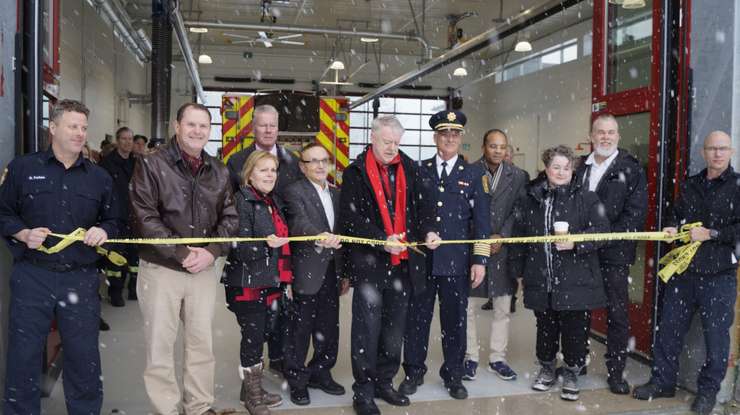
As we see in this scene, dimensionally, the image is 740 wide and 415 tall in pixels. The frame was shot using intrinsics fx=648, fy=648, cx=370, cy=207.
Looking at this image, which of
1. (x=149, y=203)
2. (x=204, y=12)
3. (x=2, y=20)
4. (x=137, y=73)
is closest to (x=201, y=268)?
(x=149, y=203)

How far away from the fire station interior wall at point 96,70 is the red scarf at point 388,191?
7690 millimetres

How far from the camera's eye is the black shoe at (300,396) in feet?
12.6

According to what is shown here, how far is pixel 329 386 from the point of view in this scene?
13.3ft

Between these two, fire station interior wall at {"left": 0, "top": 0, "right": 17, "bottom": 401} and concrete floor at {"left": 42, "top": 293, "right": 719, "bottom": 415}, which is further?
concrete floor at {"left": 42, "top": 293, "right": 719, "bottom": 415}

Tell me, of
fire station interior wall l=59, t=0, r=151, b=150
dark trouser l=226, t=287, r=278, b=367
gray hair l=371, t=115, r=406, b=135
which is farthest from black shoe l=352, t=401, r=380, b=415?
fire station interior wall l=59, t=0, r=151, b=150

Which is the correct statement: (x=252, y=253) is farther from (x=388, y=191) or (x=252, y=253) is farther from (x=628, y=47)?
(x=628, y=47)

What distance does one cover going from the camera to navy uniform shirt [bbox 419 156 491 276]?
396 cm

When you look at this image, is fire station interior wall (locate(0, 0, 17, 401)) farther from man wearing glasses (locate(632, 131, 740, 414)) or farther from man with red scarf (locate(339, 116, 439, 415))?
man wearing glasses (locate(632, 131, 740, 414))

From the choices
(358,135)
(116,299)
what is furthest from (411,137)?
(116,299)

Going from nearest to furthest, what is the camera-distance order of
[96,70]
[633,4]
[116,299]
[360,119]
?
[633,4] → [116,299] → [96,70] → [360,119]

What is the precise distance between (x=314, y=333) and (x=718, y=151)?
8.60 feet

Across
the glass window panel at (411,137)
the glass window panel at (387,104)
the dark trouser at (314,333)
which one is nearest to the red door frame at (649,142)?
the dark trouser at (314,333)

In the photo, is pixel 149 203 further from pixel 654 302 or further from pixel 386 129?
pixel 654 302

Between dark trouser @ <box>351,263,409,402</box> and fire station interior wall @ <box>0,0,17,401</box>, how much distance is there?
1.82m
